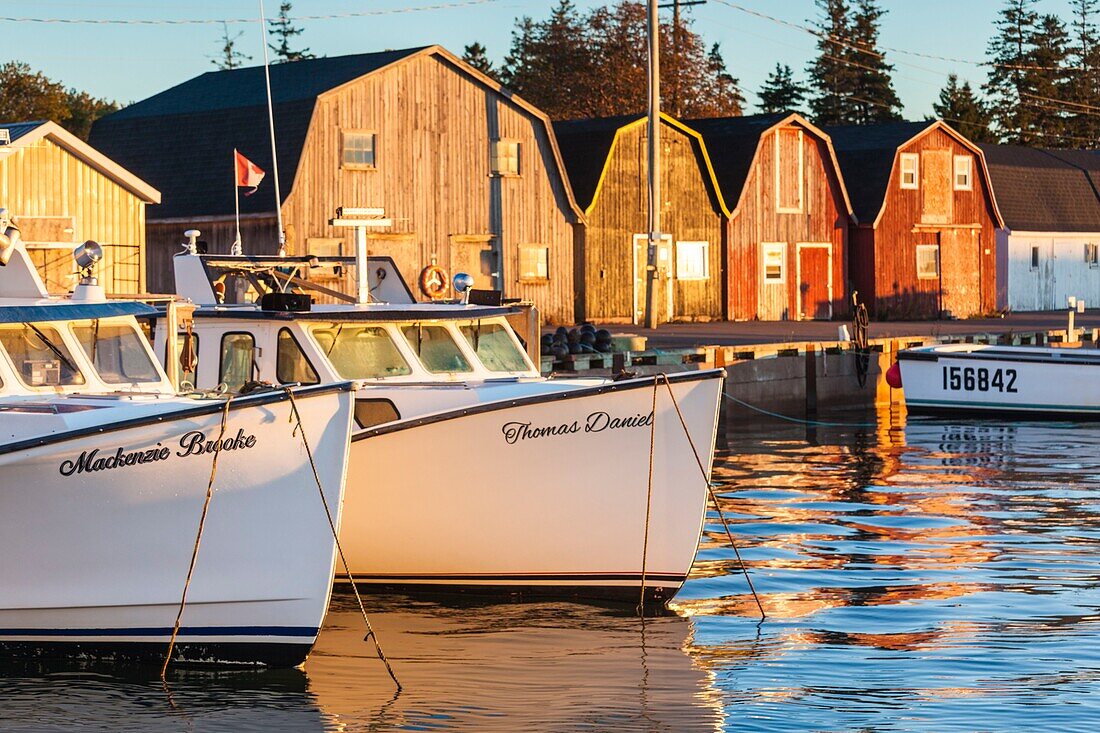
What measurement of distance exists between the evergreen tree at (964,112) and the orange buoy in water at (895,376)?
6230cm

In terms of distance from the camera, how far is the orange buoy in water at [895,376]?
119 feet

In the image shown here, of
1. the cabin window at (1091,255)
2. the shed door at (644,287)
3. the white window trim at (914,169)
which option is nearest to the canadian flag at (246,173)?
the shed door at (644,287)

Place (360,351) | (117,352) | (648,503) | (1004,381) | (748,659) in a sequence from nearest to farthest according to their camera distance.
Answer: (748,659), (117,352), (648,503), (360,351), (1004,381)

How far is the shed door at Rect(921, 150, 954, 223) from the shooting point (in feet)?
187

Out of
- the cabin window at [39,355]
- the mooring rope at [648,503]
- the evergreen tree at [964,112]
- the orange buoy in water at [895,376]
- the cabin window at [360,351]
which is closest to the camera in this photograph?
the cabin window at [39,355]

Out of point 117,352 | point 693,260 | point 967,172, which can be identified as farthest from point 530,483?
point 967,172

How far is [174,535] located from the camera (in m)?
12.7

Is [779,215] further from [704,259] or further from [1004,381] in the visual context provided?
[1004,381]

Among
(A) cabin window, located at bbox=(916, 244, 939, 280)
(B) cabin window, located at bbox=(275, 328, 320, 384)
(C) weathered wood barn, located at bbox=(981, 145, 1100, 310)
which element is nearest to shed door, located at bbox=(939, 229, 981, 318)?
(A) cabin window, located at bbox=(916, 244, 939, 280)

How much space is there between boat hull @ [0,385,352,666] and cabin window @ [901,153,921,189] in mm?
45754

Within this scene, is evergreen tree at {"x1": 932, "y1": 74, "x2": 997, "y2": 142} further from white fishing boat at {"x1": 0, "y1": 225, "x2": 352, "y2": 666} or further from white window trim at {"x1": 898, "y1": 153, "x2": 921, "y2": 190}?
white fishing boat at {"x1": 0, "y1": 225, "x2": 352, "y2": 666}

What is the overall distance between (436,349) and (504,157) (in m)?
26.7

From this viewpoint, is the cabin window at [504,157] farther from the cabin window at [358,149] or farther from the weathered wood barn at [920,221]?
the weathered wood barn at [920,221]

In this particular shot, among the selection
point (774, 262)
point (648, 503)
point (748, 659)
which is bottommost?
point (748, 659)
